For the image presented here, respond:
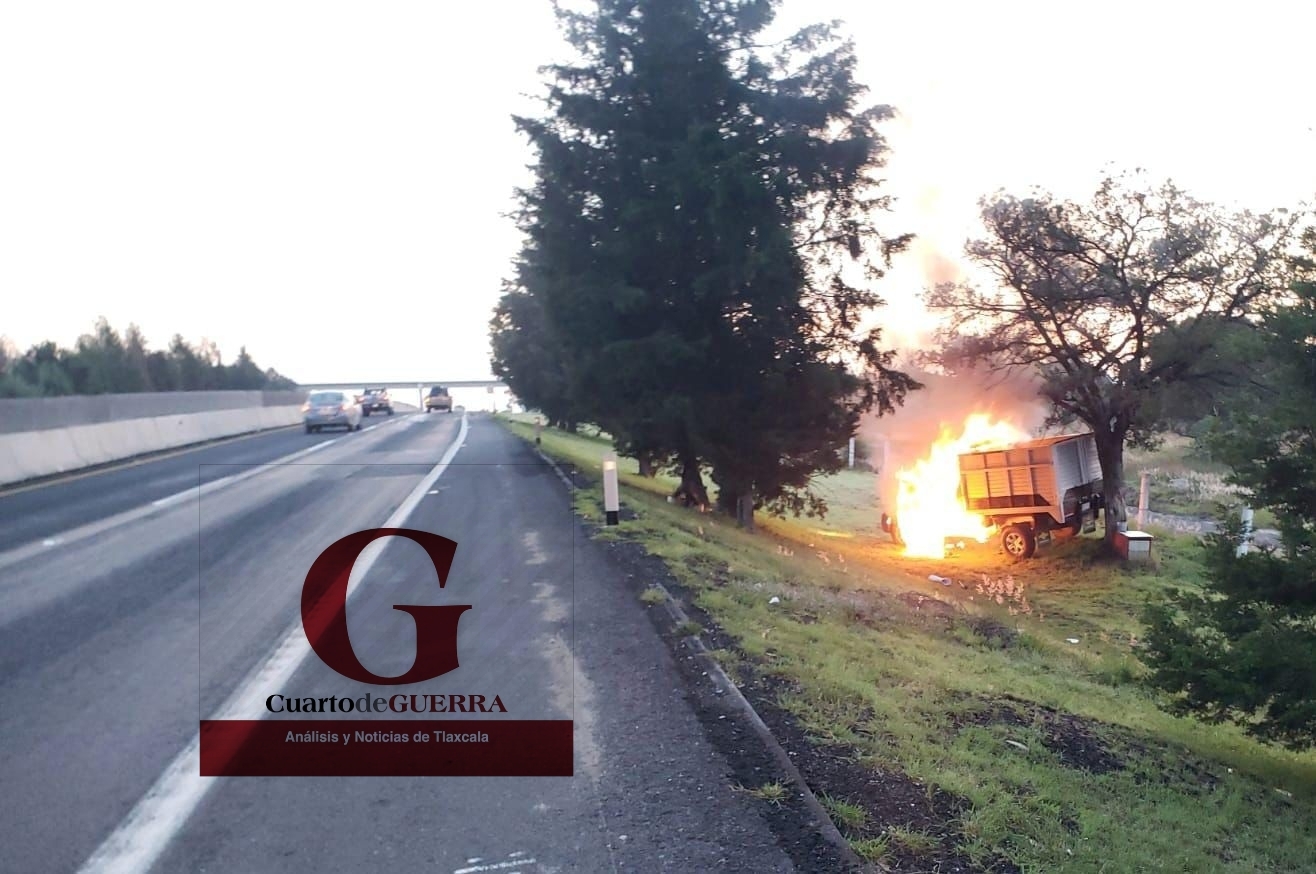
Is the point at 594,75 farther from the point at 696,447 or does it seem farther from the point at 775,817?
the point at 775,817

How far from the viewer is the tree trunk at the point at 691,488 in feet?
68.3

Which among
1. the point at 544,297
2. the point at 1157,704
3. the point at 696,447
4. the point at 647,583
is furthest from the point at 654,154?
the point at 1157,704

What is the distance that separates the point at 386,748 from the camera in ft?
18.0

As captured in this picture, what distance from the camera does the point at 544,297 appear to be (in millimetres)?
18906

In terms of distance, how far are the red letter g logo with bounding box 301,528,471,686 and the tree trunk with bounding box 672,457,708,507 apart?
32.6 ft

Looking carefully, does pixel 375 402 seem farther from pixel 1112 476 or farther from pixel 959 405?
pixel 1112 476

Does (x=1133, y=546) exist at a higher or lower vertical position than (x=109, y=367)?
lower

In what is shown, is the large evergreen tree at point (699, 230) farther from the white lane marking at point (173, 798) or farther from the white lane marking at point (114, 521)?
the white lane marking at point (173, 798)

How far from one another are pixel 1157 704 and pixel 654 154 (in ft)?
40.9

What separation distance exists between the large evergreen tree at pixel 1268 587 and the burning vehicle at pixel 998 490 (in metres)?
14.8

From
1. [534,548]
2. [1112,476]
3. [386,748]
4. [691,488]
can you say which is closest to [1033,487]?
[1112,476]

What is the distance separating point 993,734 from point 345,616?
4847mm

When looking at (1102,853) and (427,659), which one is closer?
(1102,853)

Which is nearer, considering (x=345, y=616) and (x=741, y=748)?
(x=741, y=748)
